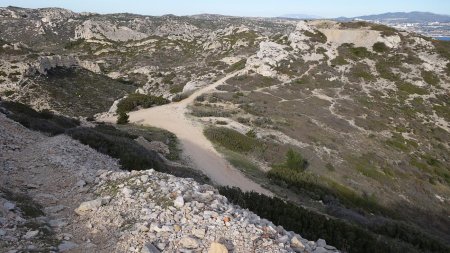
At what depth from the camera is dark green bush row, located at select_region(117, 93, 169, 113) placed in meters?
47.1

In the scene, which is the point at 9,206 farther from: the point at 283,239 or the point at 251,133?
the point at 251,133

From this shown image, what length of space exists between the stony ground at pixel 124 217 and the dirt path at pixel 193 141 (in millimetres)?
12769

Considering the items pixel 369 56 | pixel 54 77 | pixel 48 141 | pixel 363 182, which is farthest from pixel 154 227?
pixel 369 56

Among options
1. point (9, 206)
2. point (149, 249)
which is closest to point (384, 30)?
point (149, 249)

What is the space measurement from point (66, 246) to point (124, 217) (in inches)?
63.1

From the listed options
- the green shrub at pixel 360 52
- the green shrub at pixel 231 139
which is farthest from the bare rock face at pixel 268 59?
the green shrub at pixel 231 139

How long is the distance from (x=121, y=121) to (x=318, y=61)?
48.5 metres

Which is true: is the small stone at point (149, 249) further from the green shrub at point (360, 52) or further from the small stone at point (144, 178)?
the green shrub at point (360, 52)

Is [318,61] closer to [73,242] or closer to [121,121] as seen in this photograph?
[121,121]

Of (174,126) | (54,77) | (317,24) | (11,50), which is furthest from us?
(317,24)

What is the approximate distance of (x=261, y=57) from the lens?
236 ft

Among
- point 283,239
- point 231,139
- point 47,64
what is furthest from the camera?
point 47,64

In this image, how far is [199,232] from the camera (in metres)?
8.77

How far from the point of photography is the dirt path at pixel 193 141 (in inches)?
987
